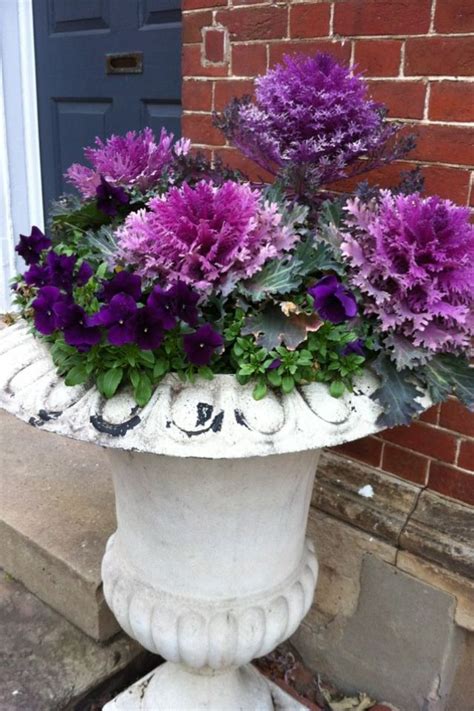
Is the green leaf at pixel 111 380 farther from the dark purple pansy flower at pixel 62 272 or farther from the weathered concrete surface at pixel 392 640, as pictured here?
the weathered concrete surface at pixel 392 640

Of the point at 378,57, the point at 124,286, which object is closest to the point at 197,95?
the point at 378,57

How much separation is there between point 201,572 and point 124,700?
603mm

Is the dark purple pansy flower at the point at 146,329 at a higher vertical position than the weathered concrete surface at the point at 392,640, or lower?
higher

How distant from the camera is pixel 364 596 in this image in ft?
6.46

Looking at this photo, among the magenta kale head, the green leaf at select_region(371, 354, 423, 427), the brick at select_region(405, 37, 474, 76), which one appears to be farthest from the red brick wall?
the green leaf at select_region(371, 354, 423, 427)

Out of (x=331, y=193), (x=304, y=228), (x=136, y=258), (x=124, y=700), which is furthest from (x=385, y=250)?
(x=124, y=700)

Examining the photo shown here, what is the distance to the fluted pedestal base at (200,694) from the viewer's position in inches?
66.2

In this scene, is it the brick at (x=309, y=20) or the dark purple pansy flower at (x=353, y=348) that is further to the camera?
the brick at (x=309, y=20)

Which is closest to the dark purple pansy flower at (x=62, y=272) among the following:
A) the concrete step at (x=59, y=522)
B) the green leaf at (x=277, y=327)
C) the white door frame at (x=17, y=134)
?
the green leaf at (x=277, y=327)

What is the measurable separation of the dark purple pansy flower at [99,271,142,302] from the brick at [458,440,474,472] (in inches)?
40.5

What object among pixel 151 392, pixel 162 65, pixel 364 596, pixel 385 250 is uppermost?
pixel 162 65

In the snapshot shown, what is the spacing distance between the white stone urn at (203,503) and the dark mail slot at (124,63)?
176 cm

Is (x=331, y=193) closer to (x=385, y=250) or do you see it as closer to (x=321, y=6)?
(x=321, y=6)

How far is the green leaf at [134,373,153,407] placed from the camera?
118cm
